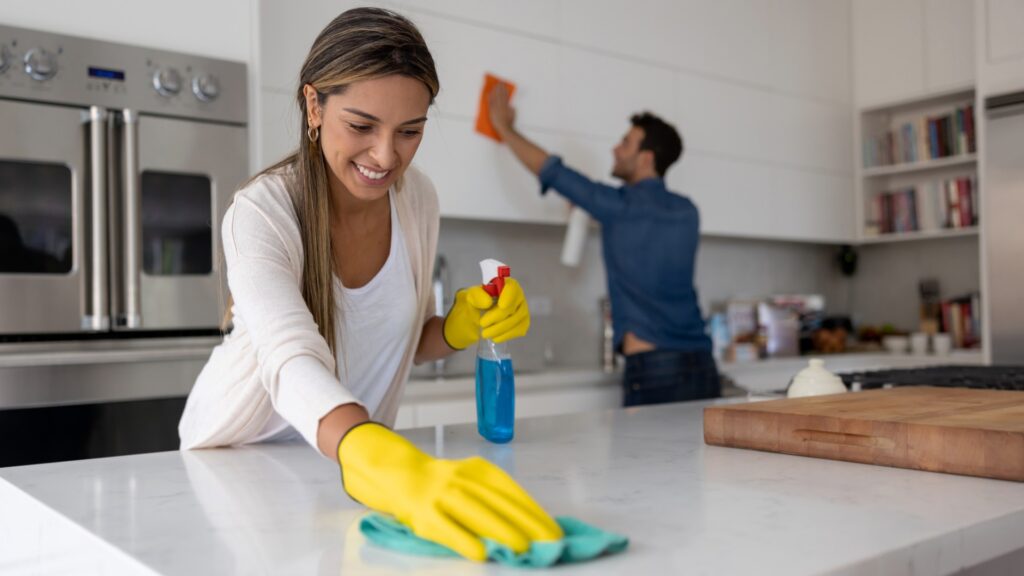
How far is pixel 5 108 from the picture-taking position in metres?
2.24

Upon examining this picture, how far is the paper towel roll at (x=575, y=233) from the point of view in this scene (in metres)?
3.54

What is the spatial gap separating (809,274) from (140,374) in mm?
3735

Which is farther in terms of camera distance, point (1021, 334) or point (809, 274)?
point (809, 274)

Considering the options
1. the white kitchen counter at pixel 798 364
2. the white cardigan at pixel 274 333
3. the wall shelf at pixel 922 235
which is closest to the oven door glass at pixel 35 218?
the white cardigan at pixel 274 333

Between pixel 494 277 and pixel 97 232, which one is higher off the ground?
pixel 97 232

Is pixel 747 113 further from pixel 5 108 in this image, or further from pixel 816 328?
pixel 5 108

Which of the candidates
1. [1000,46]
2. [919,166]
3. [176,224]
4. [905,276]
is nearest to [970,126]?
[919,166]

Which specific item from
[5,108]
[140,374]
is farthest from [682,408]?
[5,108]

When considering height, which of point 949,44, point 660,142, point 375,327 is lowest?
point 375,327

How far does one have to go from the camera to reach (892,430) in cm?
113

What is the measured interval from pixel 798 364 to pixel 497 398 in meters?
2.95

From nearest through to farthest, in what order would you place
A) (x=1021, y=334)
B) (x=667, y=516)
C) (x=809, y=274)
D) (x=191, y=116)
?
(x=667, y=516), (x=191, y=116), (x=1021, y=334), (x=809, y=274)

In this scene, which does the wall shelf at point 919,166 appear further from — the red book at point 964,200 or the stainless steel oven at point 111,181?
the stainless steel oven at point 111,181

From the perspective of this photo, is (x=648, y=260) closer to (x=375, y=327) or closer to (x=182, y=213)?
(x=182, y=213)
